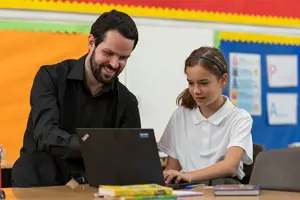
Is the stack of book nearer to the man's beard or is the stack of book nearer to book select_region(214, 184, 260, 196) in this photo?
book select_region(214, 184, 260, 196)

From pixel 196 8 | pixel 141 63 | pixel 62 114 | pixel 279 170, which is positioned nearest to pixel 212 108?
pixel 279 170

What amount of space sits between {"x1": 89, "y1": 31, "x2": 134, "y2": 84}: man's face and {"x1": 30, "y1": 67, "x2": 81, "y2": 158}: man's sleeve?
0.59ft

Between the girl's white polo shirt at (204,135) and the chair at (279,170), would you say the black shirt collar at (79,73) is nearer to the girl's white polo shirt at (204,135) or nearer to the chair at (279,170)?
the girl's white polo shirt at (204,135)

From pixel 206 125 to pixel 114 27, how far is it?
603 mm

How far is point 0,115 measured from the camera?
11.1ft

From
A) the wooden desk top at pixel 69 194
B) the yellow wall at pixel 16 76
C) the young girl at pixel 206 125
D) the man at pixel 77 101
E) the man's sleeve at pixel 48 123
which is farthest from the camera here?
the yellow wall at pixel 16 76

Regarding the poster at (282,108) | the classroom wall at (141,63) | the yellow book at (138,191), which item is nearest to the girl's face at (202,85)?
the yellow book at (138,191)

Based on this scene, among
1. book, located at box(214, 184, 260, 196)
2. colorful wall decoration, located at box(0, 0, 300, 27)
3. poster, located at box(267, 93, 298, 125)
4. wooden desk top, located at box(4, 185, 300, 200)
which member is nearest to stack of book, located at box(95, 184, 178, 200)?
wooden desk top, located at box(4, 185, 300, 200)

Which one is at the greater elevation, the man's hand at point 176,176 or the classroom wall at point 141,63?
the classroom wall at point 141,63

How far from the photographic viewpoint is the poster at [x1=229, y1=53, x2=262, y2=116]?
403cm

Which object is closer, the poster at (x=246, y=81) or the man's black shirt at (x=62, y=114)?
the man's black shirt at (x=62, y=114)

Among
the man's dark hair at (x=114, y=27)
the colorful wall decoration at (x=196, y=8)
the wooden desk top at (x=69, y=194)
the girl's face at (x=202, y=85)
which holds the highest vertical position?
the colorful wall decoration at (x=196, y=8)

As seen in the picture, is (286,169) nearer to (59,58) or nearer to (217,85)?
(217,85)

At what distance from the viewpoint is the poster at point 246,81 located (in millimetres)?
4031
